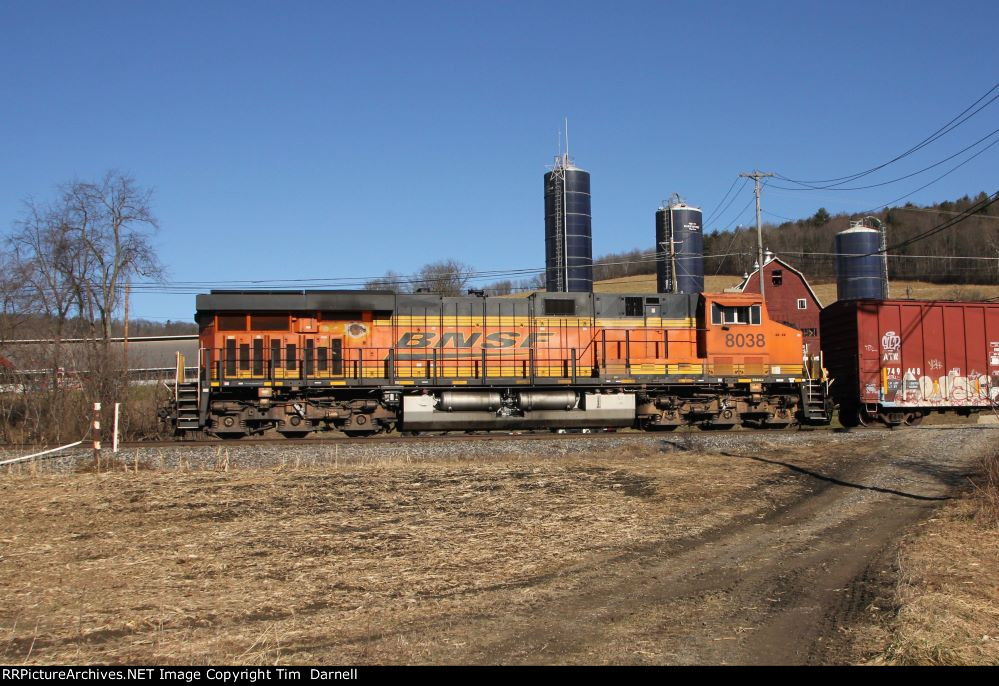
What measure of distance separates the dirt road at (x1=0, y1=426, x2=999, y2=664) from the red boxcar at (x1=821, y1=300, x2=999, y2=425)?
31.9 feet

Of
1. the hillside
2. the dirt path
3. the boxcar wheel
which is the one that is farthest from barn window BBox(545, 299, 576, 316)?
the hillside

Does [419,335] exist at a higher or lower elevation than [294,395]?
higher

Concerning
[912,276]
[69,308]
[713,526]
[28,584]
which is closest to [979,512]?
[713,526]

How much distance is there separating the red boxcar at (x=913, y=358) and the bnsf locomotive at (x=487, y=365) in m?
2.03

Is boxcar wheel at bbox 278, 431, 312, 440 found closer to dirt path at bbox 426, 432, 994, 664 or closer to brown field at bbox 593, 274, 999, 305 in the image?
dirt path at bbox 426, 432, 994, 664

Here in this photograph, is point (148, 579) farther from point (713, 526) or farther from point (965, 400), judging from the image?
point (965, 400)

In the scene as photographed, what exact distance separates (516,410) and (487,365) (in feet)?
4.69

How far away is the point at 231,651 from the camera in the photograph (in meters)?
4.95

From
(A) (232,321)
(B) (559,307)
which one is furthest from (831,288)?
(A) (232,321)

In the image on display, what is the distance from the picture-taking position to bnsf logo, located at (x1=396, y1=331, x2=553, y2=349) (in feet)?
65.8

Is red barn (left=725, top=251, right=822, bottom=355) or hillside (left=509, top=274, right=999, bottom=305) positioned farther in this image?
hillside (left=509, top=274, right=999, bottom=305)

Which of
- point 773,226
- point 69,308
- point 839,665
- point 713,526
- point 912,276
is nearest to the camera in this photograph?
point 839,665

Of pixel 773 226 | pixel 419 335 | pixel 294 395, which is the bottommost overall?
pixel 294 395

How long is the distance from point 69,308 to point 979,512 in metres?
32.5
